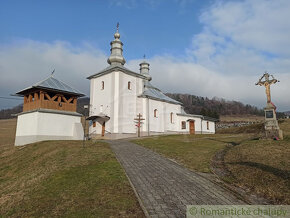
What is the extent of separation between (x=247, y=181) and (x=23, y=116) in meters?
23.7

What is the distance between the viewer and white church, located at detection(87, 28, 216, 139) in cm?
2545

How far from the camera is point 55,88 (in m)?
22.0

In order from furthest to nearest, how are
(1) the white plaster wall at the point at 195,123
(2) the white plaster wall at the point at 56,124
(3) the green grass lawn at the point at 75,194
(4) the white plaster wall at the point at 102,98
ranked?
1. (1) the white plaster wall at the point at 195,123
2. (4) the white plaster wall at the point at 102,98
3. (2) the white plaster wall at the point at 56,124
4. (3) the green grass lawn at the point at 75,194

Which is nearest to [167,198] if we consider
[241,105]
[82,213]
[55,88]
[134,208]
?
[134,208]

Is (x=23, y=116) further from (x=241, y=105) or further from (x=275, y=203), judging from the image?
(x=241, y=105)

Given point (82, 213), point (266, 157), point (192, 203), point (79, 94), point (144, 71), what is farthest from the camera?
point (144, 71)

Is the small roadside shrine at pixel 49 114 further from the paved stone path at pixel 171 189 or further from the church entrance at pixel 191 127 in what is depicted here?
the church entrance at pixel 191 127

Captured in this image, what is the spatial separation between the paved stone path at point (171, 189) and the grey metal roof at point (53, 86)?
16163 mm

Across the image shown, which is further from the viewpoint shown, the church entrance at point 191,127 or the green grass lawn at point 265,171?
the church entrance at point 191,127

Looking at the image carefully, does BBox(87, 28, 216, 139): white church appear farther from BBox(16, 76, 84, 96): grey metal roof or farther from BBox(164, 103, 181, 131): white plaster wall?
BBox(16, 76, 84, 96): grey metal roof

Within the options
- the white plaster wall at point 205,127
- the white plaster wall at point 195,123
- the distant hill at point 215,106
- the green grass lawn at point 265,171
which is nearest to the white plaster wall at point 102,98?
the white plaster wall at point 195,123

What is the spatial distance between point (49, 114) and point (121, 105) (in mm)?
8601

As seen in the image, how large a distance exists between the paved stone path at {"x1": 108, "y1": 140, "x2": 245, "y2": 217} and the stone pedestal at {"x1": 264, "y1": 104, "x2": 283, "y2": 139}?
912 centimetres

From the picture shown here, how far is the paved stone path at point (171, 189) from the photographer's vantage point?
17.3 ft
